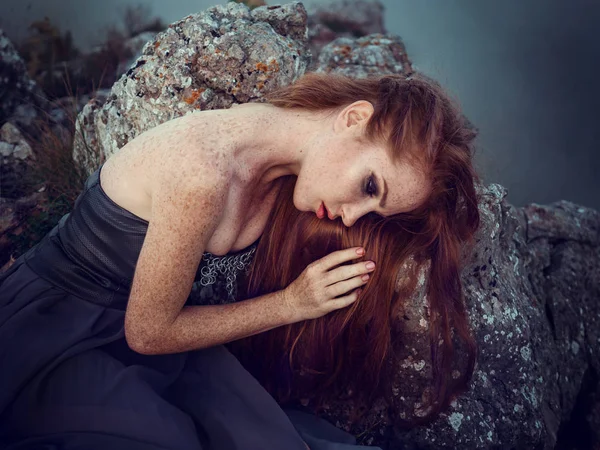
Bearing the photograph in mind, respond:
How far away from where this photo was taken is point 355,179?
2037mm

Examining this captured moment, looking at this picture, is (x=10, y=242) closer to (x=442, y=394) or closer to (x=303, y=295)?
(x=303, y=295)

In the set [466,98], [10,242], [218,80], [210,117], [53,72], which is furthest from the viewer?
[53,72]

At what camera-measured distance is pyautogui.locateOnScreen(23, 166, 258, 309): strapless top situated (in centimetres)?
214

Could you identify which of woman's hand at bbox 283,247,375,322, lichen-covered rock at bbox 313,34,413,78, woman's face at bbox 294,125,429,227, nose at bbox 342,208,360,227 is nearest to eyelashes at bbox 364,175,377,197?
woman's face at bbox 294,125,429,227

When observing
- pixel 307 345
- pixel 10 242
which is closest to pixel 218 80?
pixel 307 345

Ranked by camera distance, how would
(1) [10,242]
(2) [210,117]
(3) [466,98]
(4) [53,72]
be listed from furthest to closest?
(4) [53,72] < (3) [466,98] < (1) [10,242] < (2) [210,117]

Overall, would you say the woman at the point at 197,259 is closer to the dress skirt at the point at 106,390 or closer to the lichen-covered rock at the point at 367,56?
the dress skirt at the point at 106,390

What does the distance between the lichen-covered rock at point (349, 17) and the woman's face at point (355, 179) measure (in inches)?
280

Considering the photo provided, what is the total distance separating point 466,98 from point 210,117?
12.4 ft

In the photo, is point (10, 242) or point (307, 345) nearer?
point (307, 345)

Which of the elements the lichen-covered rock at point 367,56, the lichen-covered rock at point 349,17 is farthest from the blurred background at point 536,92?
the lichen-covered rock at point 349,17

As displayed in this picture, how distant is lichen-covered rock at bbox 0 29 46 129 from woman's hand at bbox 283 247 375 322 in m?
3.62

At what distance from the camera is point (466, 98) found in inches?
200

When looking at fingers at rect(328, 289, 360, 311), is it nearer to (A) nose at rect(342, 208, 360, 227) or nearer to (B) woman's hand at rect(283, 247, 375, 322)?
(B) woman's hand at rect(283, 247, 375, 322)
